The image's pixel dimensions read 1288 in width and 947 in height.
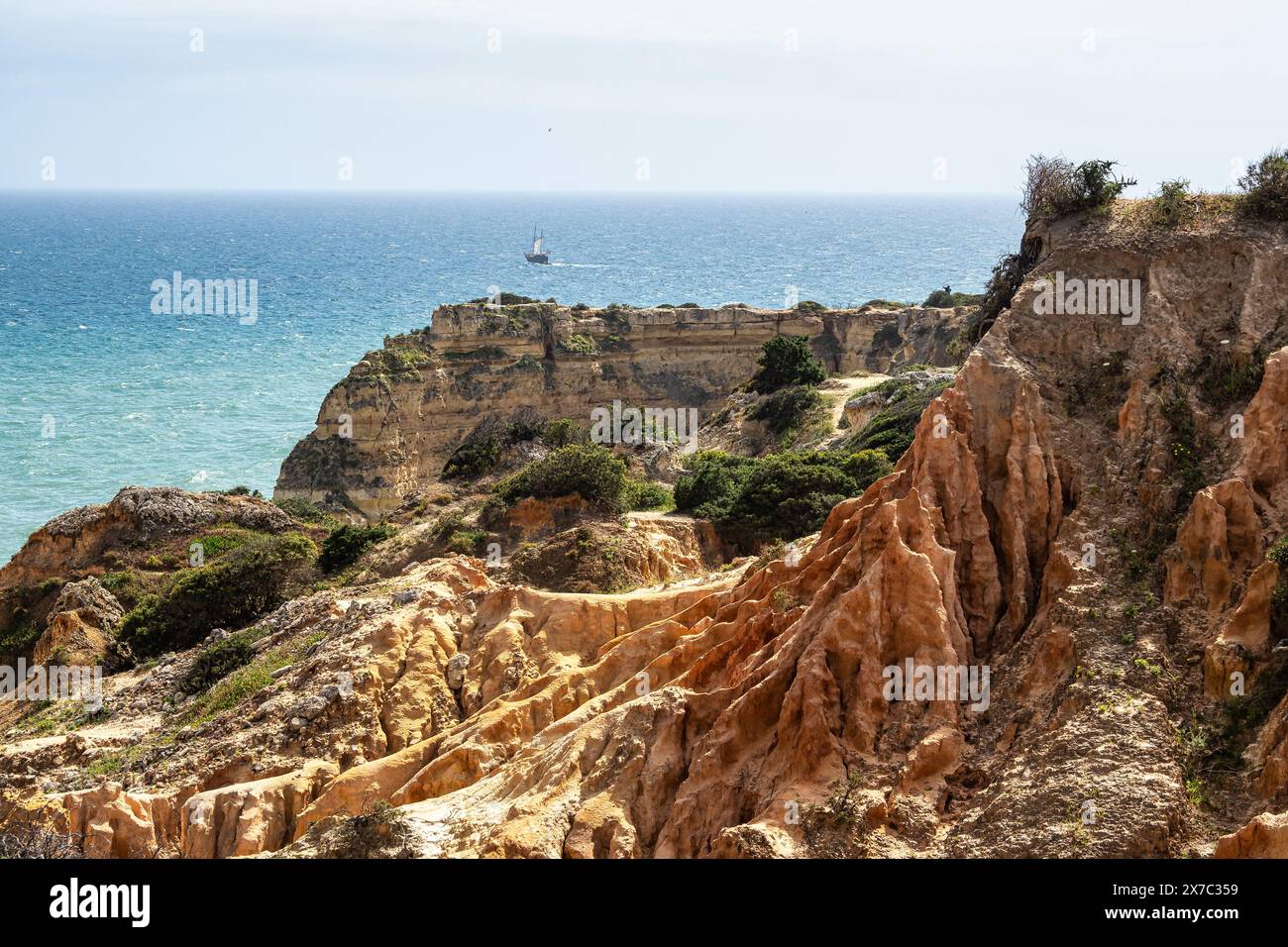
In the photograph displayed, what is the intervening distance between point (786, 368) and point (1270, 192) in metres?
43.1

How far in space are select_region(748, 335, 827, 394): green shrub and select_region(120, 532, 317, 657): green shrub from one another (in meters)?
31.7

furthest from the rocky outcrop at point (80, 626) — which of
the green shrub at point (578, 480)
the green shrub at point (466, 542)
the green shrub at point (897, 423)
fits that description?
the green shrub at point (897, 423)

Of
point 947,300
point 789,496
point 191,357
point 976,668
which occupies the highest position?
point 947,300

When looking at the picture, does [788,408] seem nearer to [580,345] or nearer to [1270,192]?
[580,345]

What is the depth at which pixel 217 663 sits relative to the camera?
26.7 m

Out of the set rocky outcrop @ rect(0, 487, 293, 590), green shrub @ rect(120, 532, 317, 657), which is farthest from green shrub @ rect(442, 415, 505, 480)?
green shrub @ rect(120, 532, 317, 657)

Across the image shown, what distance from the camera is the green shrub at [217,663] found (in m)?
26.4

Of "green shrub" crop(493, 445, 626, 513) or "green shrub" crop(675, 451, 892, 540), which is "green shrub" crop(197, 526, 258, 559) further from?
"green shrub" crop(675, 451, 892, 540)

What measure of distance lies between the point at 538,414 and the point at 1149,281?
56714 mm

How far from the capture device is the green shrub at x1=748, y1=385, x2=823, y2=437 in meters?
55.6

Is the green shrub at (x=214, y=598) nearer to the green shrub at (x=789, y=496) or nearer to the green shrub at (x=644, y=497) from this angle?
the green shrub at (x=644, y=497)

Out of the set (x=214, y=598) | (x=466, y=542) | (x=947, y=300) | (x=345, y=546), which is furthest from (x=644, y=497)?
(x=947, y=300)
